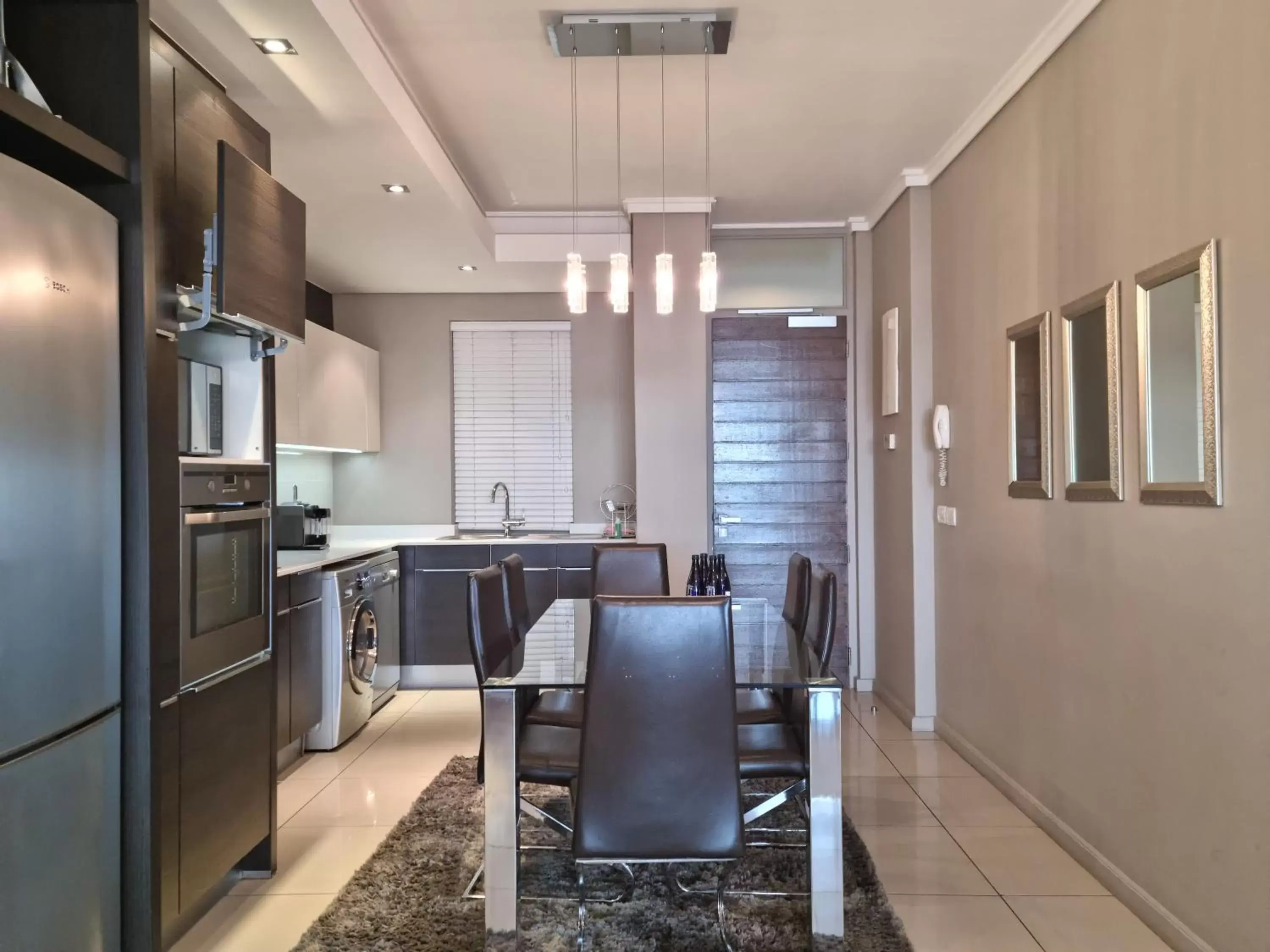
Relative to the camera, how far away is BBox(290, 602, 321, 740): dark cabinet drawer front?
12.1 ft

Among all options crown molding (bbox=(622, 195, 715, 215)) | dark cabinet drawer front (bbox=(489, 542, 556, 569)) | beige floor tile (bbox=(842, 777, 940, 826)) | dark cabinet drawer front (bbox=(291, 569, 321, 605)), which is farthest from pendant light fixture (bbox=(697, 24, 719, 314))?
dark cabinet drawer front (bbox=(489, 542, 556, 569))

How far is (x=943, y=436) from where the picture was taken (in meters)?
3.96

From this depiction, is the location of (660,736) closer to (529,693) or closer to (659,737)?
(659,737)

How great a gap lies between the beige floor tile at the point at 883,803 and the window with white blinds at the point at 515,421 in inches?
115

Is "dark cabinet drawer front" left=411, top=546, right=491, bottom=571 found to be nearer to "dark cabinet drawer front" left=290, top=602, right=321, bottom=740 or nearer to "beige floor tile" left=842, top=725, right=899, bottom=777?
"dark cabinet drawer front" left=290, top=602, right=321, bottom=740

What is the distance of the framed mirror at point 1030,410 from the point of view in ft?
9.96

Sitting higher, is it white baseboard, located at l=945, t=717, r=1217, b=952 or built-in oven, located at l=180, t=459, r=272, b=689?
built-in oven, located at l=180, t=459, r=272, b=689

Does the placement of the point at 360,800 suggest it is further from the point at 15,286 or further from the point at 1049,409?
the point at 1049,409

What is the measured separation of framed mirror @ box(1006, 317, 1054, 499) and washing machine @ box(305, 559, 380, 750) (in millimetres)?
3081

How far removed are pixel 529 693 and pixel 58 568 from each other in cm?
166

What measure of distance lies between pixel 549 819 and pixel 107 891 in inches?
41.9

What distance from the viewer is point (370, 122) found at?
3043mm

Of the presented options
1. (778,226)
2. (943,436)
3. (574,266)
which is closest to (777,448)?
(943,436)

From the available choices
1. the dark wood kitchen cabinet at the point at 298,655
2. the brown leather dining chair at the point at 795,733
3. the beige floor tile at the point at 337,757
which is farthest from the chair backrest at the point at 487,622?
the beige floor tile at the point at 337,757
